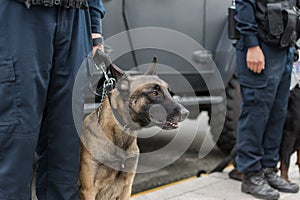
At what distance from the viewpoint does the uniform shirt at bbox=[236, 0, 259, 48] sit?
10.3ft

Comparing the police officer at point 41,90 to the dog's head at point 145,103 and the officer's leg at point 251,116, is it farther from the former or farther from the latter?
the officer's leg at point 251,116

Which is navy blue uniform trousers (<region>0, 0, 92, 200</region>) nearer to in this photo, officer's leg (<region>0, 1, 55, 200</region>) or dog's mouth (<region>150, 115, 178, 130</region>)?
officer's leg (<region>0, 1, 55, 200</region>)

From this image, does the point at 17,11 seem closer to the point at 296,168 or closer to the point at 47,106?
the point at 47,106

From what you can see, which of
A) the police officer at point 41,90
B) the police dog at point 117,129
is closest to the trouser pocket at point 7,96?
the police officer at point 41,90

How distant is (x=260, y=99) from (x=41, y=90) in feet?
6.06

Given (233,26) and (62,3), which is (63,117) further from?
(233,26)

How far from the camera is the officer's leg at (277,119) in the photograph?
3363mm

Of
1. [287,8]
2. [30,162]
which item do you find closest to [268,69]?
[287,8]

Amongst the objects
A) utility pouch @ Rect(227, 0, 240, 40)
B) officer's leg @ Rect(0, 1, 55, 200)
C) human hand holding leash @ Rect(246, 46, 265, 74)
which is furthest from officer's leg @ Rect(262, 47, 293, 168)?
officer's leg @ Rect(0, 1, 55, 200)

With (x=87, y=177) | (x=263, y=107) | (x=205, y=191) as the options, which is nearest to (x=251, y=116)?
(x=263, y=107)

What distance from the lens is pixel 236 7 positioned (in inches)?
129

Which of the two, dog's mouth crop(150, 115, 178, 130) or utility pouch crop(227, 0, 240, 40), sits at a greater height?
utility pouch crop(227, 0, 240, 40)

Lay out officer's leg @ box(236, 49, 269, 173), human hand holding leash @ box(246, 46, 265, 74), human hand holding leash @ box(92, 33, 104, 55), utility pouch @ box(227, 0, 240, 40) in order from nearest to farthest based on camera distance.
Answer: human hand holding leash @ box(92, 33, 104, 55), human hand holding leash @ box(246, 46, 265, 74), officer's leg @ box(236, 49, 269, 173), utility pouch @ box(227, 0, 240, 40)

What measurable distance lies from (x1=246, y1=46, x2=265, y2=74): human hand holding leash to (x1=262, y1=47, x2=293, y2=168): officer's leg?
0.25 metres
